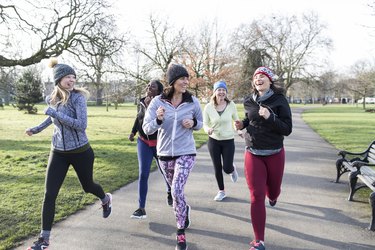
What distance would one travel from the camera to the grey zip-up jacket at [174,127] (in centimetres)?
384

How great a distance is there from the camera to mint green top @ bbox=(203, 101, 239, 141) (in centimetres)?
553

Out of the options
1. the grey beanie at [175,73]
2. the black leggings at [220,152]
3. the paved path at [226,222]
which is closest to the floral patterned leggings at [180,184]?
the paved path at [226,222]

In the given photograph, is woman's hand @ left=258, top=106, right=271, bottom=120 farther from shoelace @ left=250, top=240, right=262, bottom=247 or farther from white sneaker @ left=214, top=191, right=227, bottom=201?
white sneaker @ left=214, top=191, right=227, bottom=201

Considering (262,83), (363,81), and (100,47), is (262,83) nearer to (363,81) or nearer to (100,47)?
(100,47)

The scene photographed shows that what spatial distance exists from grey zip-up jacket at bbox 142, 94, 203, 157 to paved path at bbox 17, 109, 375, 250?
40.7 inches

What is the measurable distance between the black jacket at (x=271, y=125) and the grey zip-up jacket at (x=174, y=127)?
2.03 ft

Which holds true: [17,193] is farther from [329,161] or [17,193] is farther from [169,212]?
[329,161]

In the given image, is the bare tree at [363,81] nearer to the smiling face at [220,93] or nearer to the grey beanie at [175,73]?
the smiling face at [220,93]

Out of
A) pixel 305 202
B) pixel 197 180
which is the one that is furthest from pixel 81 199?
pixel 305 202

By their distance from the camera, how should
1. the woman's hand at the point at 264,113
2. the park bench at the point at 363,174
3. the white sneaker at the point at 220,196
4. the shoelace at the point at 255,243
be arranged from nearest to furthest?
1. the woman's hand at the point at 264,113
2. the shoelace at the point at 255,243
3. the park bench at the point at 363,174
4. the white sneaker at the point at 220,196

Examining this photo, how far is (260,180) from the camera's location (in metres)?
3.68

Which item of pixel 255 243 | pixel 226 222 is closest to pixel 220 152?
pixel 226 222

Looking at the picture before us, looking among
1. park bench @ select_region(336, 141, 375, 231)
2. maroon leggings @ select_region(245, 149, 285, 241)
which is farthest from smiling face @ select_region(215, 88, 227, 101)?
park bench @ select_region(336, 141, 375, 231)

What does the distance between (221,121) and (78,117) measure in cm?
261
